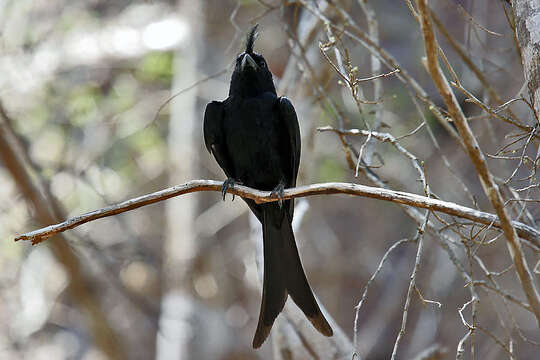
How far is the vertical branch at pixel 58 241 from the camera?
14.3 feet

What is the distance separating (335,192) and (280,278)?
42.8 inches

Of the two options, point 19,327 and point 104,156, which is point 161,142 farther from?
point 19,327

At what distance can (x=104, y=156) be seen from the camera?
21.0 feet

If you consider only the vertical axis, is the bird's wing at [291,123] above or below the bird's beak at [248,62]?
below

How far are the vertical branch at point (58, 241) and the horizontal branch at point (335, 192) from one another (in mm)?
2379

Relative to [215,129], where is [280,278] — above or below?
below

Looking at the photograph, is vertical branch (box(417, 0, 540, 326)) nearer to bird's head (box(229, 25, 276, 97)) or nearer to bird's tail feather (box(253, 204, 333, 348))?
bird's tail feather (box(253, 204, 333, 348))

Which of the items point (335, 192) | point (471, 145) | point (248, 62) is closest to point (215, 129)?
point (248, 62)

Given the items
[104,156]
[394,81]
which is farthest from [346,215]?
[104,156]

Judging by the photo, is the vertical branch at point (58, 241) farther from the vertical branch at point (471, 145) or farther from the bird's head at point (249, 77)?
the vertical branch at point (471, 145)

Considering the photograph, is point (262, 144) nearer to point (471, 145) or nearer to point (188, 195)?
point (471, 145)

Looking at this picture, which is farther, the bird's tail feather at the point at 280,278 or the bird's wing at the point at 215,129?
the bird's wing at the point at 215,129

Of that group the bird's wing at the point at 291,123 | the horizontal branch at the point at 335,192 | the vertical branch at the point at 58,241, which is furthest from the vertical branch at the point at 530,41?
the vertical branch at the point at 58,241

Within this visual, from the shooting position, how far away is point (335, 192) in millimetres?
2049
